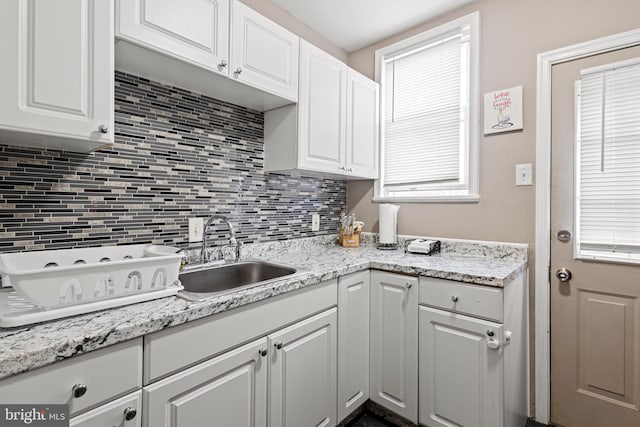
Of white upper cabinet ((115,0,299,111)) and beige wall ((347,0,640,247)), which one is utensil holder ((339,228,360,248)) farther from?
white upper cabinet ((115,0,299,111))

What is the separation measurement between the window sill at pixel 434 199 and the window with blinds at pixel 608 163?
535mm

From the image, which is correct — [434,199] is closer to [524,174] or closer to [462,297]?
[524,174]

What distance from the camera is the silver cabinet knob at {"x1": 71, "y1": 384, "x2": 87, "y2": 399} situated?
769 millimetres

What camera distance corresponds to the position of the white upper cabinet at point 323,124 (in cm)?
187

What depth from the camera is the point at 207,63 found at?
140 centimetres

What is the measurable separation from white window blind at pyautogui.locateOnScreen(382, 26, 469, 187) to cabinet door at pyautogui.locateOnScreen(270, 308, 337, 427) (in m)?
1.31

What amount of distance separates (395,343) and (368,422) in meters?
0.50

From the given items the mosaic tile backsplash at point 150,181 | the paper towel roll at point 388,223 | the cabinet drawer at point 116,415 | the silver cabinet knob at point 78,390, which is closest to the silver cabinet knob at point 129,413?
the cabinet drawer at point 116,415

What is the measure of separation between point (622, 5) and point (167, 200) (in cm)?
249

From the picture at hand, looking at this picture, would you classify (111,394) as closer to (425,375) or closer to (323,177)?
(425,375)

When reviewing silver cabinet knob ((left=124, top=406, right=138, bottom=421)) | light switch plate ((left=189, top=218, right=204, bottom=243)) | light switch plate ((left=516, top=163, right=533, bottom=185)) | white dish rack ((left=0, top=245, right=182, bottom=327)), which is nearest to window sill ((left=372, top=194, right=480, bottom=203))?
light switch plate ((left=516, top=163, right=533, bottom=185))

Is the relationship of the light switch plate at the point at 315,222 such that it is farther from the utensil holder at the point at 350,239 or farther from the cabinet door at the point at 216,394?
the cabinet door at the point at 216,394

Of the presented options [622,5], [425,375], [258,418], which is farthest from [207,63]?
[622,5]

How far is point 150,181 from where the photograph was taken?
4.92 feet
